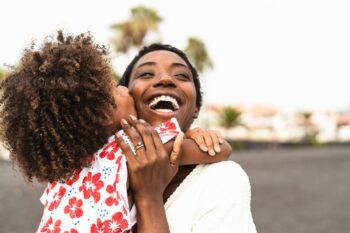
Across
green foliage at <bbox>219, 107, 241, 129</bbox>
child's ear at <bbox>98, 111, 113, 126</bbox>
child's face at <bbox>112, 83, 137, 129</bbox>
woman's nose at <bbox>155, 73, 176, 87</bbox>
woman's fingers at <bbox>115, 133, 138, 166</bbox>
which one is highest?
green foliage at <bbox>219, 107, 241, 129</bbox>

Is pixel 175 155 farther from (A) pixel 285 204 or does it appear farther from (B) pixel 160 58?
(A) pixel 285 204

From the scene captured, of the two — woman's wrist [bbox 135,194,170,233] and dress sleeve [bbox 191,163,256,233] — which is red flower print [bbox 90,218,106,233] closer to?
woman's wrist [bbox 135,194,170,233]

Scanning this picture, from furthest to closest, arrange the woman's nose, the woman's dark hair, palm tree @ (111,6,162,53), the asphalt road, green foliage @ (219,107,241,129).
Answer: green foliage @ (219,107,241,129), palm tree @ (111,6,162,53), the asphalt road, the woman's dark hair, the woman's nose

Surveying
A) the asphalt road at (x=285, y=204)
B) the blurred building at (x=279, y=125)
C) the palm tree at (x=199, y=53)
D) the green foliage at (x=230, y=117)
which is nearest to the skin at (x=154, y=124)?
the asphalt road at (x=285, y=204)

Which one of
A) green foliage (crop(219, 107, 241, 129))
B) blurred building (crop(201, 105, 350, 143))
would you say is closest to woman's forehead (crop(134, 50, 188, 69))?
green foliage (crop(219, 107, 241, 129))

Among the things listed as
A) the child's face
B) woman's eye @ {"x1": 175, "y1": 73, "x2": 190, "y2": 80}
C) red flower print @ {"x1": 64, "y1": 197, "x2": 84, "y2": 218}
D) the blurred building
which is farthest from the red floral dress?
the blurred building

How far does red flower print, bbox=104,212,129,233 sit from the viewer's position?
196 cm

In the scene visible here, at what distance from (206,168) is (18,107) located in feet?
2.61

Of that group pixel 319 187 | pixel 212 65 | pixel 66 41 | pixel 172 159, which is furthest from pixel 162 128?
pixel 212 65

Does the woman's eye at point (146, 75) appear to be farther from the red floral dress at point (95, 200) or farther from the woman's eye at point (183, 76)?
the red floral dress at point (95, 200)

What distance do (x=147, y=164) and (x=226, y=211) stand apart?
0.36 m

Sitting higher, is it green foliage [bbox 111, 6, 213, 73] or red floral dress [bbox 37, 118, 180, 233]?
green foliage [bbox 111, 6, 213, 73]

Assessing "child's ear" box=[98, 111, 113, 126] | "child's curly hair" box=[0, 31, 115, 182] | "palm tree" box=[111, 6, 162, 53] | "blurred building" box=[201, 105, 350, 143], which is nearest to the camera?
"child's curly hair" box=[0, 31, 115, 182]

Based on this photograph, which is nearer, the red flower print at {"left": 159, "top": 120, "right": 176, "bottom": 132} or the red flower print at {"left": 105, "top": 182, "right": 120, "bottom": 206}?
the red flower print at {"left": 105, "top": 182, "right": 120, "bottom": 206}
